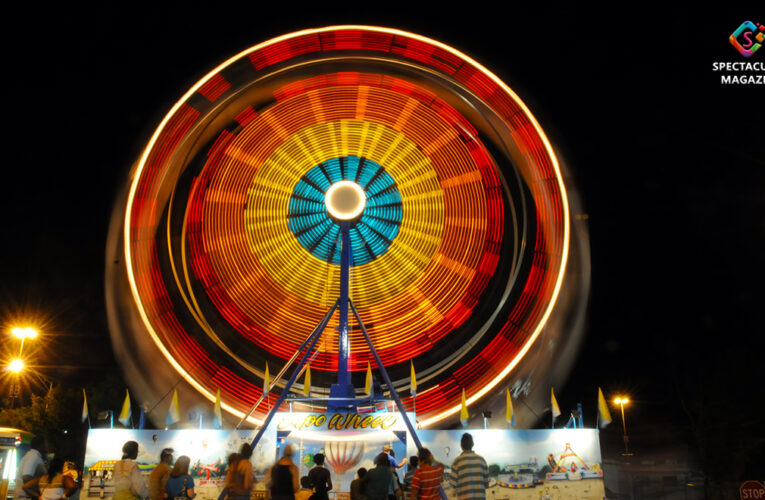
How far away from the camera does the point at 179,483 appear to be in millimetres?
5918

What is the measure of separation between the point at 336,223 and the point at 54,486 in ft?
29.1

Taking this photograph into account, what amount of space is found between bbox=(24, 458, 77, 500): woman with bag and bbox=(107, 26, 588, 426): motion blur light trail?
610 centimetres

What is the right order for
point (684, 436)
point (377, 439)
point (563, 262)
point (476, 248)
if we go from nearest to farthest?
point (377, 439) < point (563, 262) < point (476, 248) < point (684, 436)

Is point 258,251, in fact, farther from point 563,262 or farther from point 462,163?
point 563,262

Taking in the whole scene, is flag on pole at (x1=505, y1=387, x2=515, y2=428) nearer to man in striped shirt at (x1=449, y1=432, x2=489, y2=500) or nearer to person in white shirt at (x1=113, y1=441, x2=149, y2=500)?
man in striped shirt at (x1=449, y1=432, x2=489, y2=500)

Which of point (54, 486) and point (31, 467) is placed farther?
point (31, 467)

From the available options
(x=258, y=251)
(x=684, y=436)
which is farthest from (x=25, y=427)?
(x=684, y=436)

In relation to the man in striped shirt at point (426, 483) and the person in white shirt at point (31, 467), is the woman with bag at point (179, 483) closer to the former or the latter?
the person in white shirt at point (31, 467)

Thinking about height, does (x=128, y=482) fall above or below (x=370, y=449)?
above

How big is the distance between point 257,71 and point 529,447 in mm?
9500

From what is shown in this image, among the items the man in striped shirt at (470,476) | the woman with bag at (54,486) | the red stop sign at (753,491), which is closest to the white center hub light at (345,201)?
the woman with bag at (54,486)

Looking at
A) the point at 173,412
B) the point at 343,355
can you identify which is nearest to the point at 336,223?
the point at 343,355

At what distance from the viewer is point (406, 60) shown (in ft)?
44.1

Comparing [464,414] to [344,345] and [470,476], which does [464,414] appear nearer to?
[344,345]
